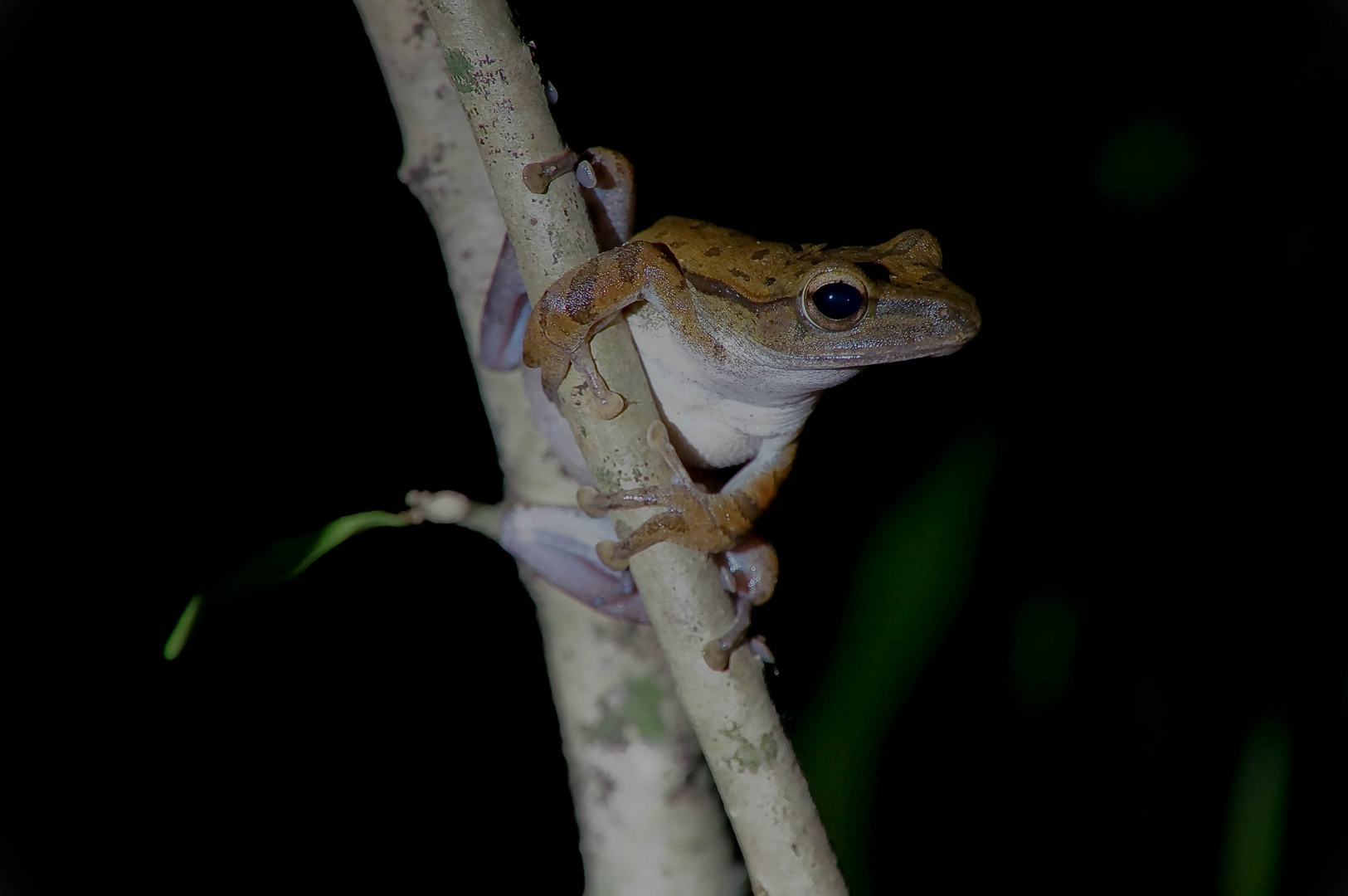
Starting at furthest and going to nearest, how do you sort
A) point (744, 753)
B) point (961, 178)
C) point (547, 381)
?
1. point (961, 178)
2. point (547, 381)
3. point (744, 753)

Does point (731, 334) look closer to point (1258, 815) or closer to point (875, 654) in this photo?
point (875, 654)

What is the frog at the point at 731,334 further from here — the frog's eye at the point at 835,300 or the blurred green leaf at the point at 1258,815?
the blurred green leaf at the point at 1258,815

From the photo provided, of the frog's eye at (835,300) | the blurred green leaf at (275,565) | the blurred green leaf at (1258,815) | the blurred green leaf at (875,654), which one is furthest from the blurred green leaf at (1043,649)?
the blurred green leaf at (275,565)

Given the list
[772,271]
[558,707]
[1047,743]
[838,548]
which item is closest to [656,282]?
[772,271]

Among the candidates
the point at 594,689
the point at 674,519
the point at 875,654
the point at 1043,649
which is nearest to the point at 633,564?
the point at 674,519

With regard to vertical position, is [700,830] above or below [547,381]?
below

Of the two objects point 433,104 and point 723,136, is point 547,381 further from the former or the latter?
point 723,136
